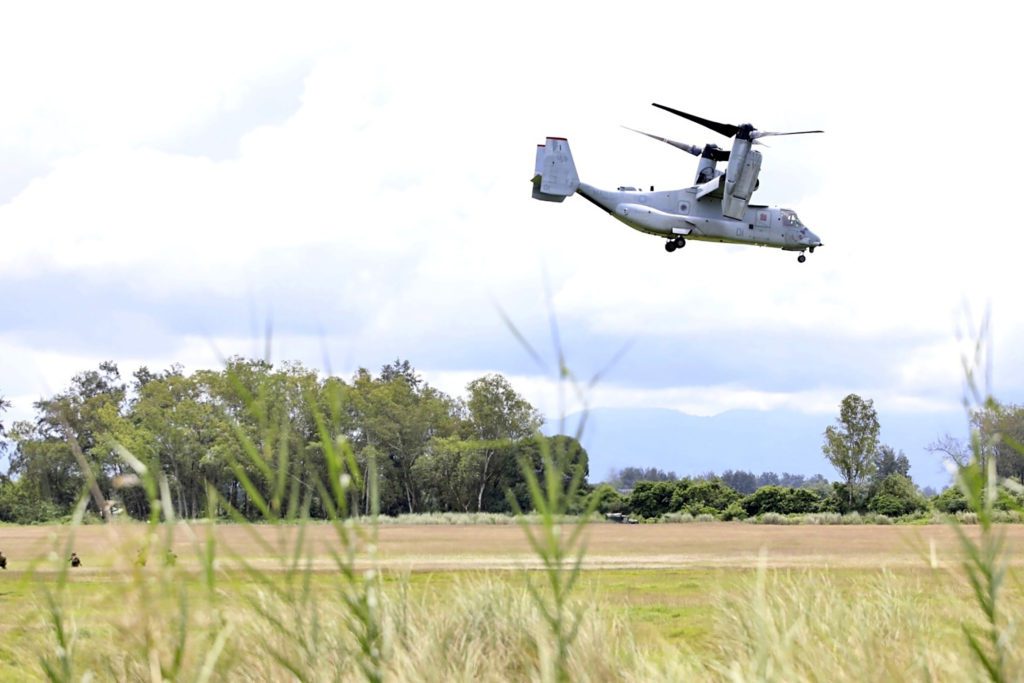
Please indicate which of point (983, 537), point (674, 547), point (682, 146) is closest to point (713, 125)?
point (682, 146)

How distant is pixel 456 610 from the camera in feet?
27.2

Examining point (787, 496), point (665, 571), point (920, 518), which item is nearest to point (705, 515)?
point (787, 496)

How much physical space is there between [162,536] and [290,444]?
571mm

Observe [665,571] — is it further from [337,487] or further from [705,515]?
[705,515]

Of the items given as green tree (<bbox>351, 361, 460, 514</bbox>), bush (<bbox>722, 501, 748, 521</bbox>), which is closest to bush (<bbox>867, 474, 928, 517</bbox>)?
bush (<bbox>722, 501, 748, 521</bbox>)

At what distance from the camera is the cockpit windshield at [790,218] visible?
37.5 meters

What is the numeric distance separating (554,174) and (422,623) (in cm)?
2924

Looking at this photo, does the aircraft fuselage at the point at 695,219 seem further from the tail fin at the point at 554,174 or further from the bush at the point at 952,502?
the bush at the point at 952,502

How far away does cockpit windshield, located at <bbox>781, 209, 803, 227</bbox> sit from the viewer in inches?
1475

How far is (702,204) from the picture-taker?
118 feet

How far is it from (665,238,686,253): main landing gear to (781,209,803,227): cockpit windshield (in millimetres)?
4306

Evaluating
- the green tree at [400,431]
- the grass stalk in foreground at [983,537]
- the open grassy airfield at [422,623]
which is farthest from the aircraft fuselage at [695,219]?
the grass stalk in foreground at [983,537]

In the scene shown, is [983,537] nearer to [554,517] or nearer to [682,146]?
[554,517]

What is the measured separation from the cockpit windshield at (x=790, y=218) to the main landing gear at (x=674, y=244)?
170 inches
